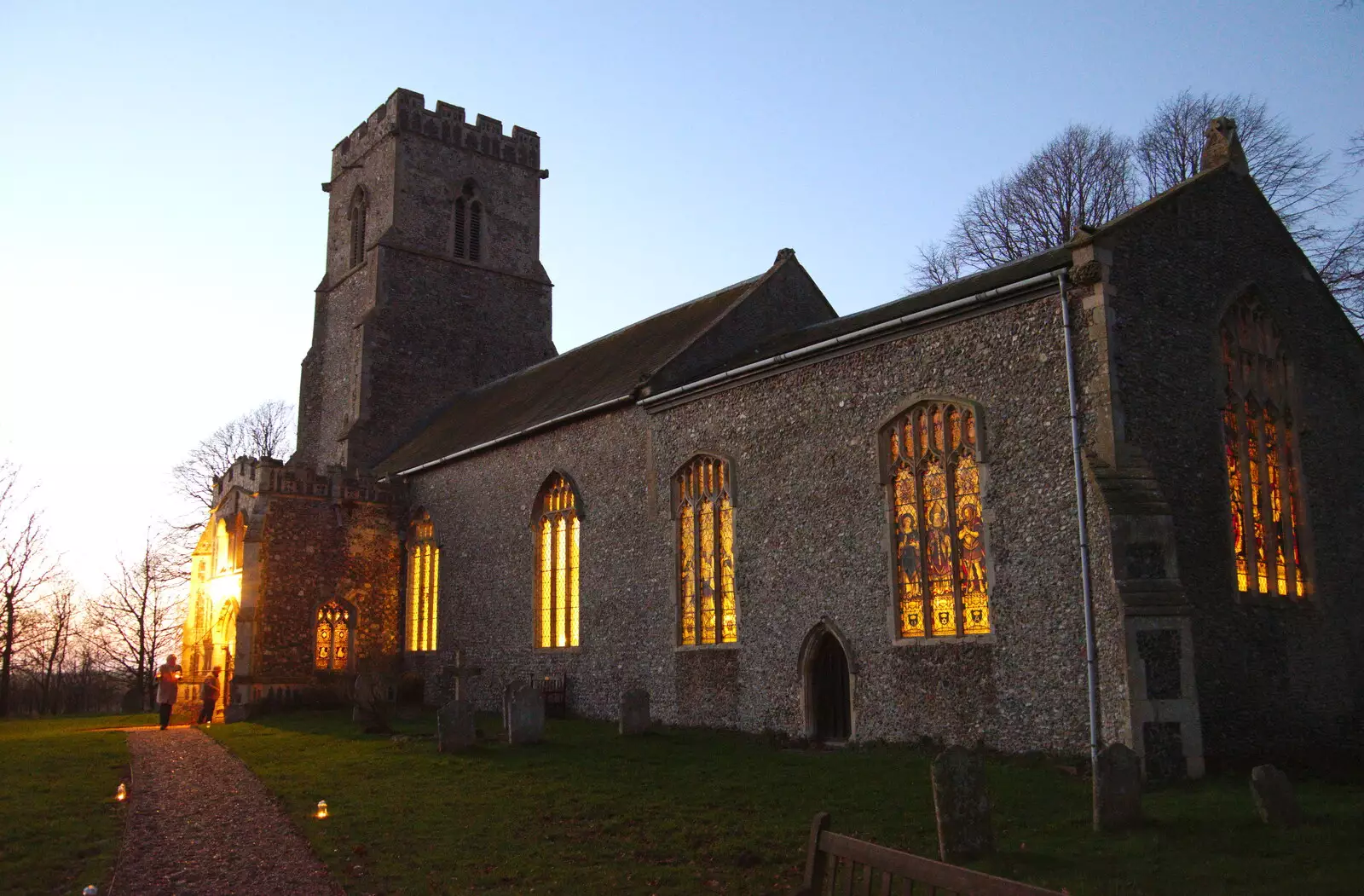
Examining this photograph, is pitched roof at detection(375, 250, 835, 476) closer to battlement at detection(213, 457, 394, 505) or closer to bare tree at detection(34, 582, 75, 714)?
battlement at detection(213, 457, 394, 505)

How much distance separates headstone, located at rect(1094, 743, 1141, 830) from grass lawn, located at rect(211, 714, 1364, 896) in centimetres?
18

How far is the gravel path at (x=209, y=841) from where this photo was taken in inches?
311

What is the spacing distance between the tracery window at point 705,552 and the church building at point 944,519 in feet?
0.19

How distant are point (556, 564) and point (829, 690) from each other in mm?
7279

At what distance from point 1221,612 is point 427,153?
2718 centimetres

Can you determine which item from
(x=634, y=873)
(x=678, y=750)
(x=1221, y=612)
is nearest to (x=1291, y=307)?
(x=1221, y=612)

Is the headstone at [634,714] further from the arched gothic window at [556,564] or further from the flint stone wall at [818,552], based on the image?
the arched gothic window at [556,564]

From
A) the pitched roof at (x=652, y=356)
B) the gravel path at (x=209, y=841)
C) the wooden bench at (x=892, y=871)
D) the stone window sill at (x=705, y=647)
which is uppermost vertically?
the pitched roof at (x=652, y=356)

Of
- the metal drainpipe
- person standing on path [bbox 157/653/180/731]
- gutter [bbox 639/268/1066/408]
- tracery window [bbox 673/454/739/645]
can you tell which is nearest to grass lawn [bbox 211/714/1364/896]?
the metal drainpipe

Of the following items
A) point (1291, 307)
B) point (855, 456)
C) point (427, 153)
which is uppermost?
point (427, 153)

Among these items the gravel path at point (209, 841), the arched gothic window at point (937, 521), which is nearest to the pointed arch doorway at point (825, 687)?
the arched gothic window at point (937, 521)

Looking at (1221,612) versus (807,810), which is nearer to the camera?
(807,810)

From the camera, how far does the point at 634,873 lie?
26.3 ft

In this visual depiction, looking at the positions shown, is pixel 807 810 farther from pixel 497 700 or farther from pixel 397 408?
pixel 397 408
